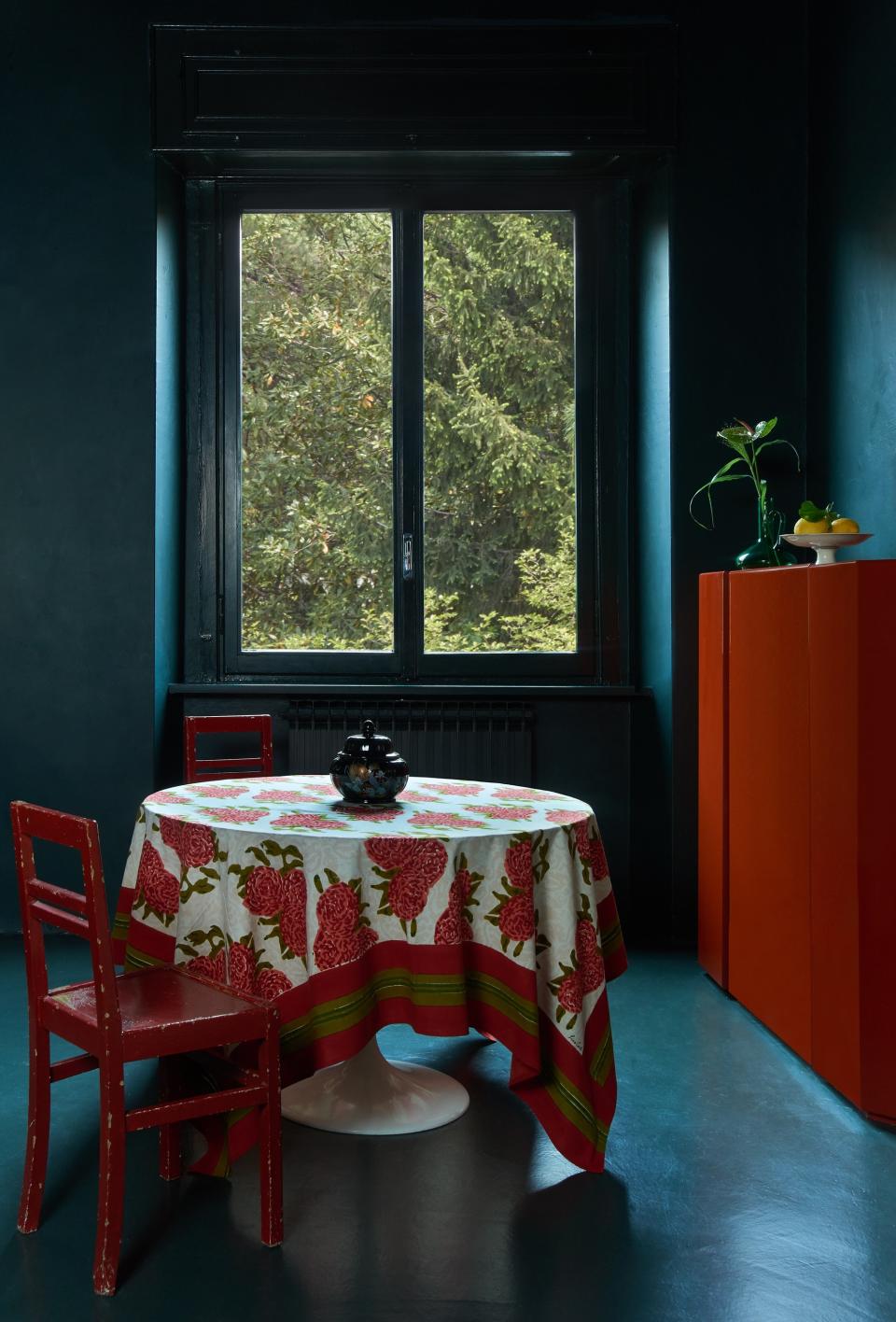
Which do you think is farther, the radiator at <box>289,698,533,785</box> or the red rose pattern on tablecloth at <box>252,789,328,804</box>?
the radiator at <box>289,698,533,785</box>

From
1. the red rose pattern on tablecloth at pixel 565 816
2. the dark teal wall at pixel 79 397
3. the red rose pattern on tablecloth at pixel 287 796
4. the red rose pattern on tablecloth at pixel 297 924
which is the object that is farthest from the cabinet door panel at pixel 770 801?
the dark teal wall at pixel 79 397

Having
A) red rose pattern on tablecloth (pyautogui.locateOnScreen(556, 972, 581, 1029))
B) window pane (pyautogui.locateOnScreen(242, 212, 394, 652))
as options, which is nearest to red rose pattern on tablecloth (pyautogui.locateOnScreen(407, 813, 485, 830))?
red rose pattern on tablecloth (pyautogui.locateOnScreen(556, 972, 581, 1029))

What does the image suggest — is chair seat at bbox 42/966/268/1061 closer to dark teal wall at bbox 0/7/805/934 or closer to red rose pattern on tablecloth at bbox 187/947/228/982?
red rose pattern on tablecloth at bbox 187/947/228/982

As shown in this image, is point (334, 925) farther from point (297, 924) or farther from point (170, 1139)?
point (170, 1139)

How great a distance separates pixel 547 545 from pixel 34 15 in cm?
265

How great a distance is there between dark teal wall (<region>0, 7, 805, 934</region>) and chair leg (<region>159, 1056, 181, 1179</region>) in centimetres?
206

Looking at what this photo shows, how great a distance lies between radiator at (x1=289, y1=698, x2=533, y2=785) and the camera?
14.6 feet

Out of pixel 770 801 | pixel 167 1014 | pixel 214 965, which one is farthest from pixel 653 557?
pixel 167 1014

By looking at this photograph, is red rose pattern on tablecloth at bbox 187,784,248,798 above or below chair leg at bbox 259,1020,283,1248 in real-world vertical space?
above

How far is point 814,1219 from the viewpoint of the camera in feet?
7.76

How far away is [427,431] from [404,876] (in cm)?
264

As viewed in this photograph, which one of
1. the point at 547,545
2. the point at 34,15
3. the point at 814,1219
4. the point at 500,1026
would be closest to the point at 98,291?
the point at 34,15

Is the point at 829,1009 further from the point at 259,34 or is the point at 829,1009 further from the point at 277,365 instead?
the point at 259,34

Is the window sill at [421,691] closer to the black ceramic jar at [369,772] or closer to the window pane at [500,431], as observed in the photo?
the window pane at [500,431]
